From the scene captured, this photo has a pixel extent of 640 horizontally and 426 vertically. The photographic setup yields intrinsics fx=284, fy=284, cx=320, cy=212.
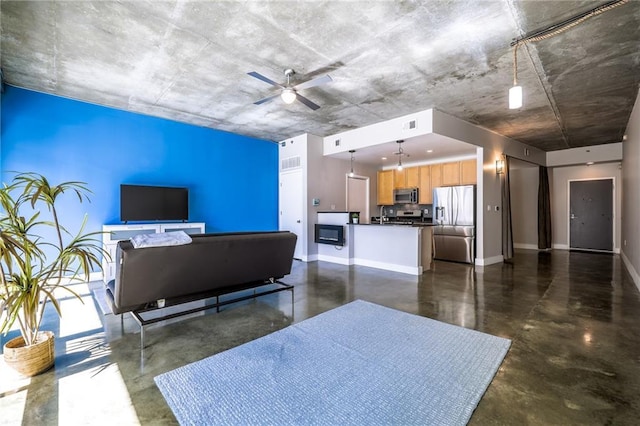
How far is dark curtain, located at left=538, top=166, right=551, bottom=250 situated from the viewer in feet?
27.4

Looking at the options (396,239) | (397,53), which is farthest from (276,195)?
(397,53)

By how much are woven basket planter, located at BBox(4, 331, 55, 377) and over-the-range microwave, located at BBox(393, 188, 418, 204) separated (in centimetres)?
746

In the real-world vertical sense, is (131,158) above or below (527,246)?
above

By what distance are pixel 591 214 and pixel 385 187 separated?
5837 millimetres

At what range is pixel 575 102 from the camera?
15.1 feet

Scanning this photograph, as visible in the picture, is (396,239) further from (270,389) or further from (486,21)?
(270,389)

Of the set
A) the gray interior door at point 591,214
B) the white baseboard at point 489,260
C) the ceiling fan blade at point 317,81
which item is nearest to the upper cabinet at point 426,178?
the white baseboard at point 489,260

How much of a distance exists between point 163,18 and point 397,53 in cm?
241

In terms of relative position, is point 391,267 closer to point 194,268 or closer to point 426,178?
point 426,178

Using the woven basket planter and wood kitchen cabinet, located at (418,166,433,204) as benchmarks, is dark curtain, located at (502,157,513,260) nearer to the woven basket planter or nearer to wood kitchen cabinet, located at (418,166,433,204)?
wood kitchen cabinet, located at (418,166,433,204)

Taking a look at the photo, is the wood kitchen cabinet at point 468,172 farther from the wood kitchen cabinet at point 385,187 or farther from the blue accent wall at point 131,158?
the blue accent wall at point 131,158

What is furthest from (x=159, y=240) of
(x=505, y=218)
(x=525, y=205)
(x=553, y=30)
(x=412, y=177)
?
(x=525, y=205)

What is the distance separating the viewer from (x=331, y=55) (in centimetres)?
326

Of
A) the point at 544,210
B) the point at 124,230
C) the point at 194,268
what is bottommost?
the point at 194,268
